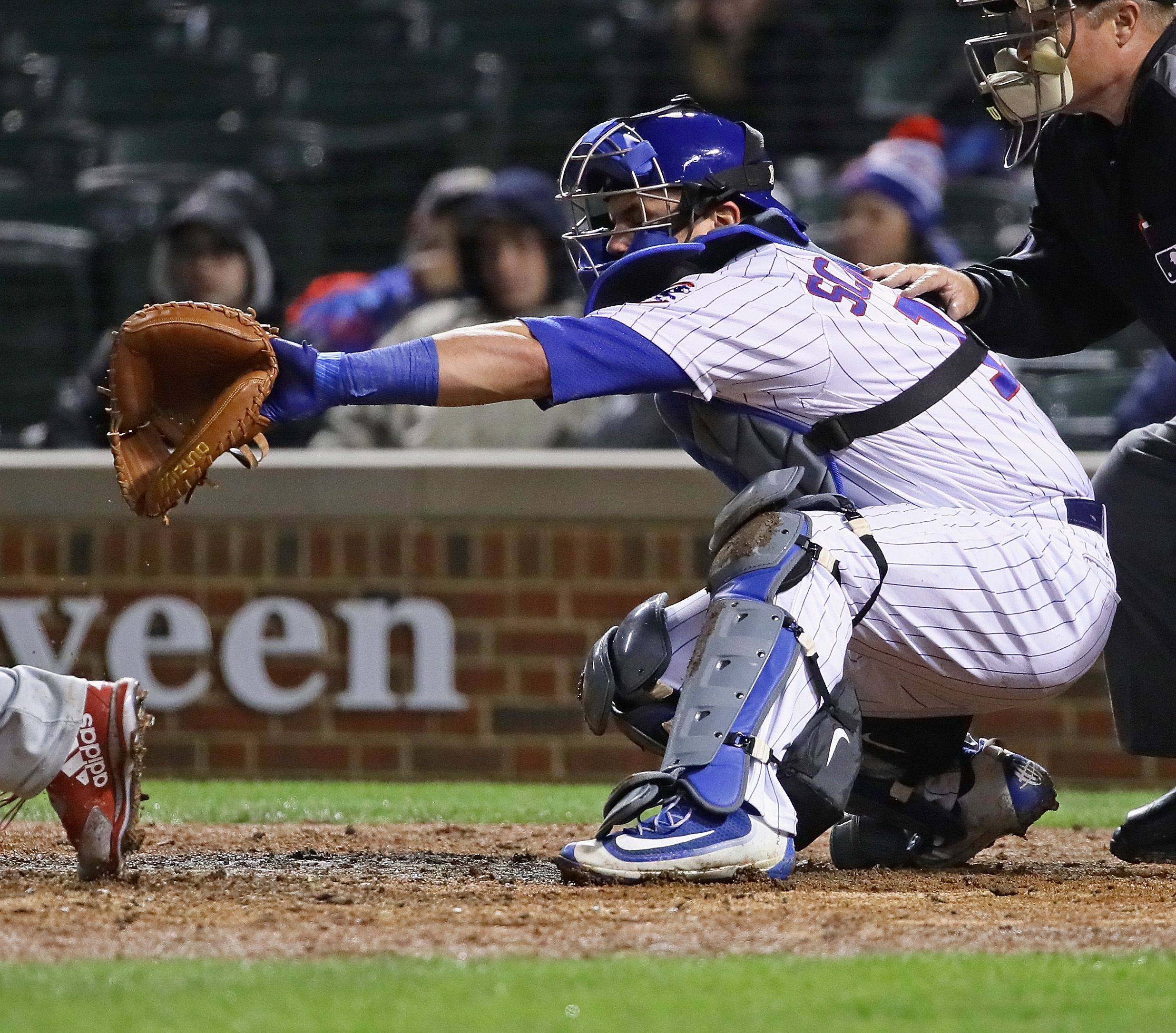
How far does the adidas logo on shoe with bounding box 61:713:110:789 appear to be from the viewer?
116 inches

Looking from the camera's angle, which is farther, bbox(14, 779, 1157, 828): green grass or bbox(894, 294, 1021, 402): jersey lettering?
bbox(14, 779, 1157, 828): green grass

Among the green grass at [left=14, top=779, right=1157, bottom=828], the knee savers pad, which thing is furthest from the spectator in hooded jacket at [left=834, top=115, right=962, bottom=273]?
the knee savers pad

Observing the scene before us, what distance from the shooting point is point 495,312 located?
6969 mm

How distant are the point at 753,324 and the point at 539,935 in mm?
1175

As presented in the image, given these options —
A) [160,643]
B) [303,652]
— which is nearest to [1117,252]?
[303,652]

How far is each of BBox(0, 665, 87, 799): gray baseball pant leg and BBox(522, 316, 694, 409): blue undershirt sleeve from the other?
0.93 metres

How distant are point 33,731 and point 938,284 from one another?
6.41 feet

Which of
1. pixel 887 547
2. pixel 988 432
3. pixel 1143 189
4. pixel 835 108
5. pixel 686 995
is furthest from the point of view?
pixel 835 108

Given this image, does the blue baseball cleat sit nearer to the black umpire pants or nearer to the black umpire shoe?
the black umpire shoe

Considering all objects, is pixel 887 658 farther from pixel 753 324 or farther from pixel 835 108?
pixel 835 108

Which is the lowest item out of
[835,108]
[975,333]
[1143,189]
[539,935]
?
[539,935]

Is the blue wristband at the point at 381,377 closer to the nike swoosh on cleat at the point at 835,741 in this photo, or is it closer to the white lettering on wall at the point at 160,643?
the nike swoosh on cleat at the point at 835,741

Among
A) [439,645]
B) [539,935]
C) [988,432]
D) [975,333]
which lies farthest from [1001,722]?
[539,935]

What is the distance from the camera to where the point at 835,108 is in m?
8.13
